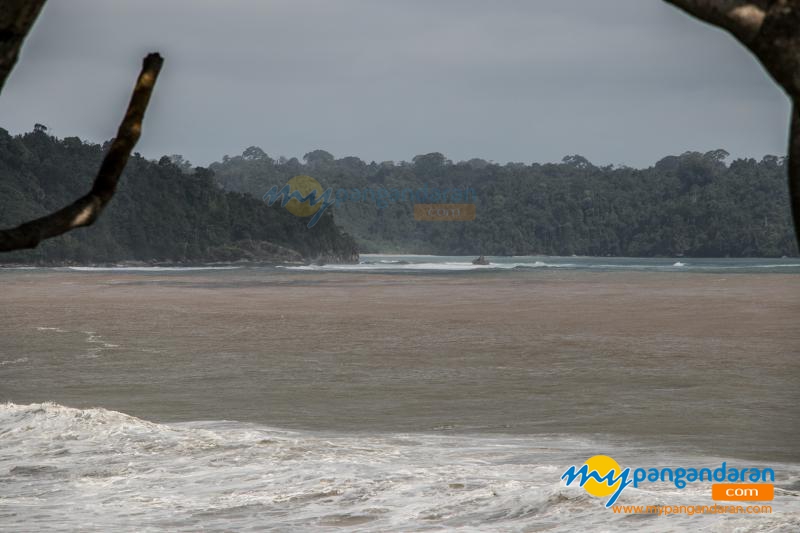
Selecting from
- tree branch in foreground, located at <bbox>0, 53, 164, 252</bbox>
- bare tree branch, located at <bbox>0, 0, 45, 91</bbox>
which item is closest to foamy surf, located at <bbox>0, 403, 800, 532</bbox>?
tree branch in foreground, located at <bbox>0, 53, 164, 252</bbox>

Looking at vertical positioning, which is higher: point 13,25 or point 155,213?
point 155,213

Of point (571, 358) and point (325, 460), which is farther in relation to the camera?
point (571, 358)

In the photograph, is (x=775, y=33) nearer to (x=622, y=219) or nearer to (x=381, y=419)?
(x=381, y=419)

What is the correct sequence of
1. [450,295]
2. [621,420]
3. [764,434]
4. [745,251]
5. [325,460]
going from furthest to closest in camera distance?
1. [745,251]
2. [450,295]
3. [621,420]
4. [764,434]
5. [325,460]

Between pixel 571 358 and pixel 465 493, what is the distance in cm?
1187

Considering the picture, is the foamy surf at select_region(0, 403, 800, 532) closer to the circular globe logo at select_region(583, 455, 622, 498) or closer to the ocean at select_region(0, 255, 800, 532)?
the ocean at select_region(0, 255, 800, 532)

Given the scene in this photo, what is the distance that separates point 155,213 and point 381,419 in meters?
115

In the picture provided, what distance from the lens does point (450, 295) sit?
43.8 metres

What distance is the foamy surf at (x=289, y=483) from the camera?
6.49 metres

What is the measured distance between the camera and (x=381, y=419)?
11602 millimetres

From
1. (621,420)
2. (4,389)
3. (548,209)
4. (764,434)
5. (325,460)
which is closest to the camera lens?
(325,460)

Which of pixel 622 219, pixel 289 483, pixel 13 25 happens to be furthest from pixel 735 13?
pixel 622 219

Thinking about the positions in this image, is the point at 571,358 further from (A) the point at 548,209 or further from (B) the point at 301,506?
(A) the point at 548,209

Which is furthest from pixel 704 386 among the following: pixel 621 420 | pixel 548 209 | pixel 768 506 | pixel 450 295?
pixel 548 209
